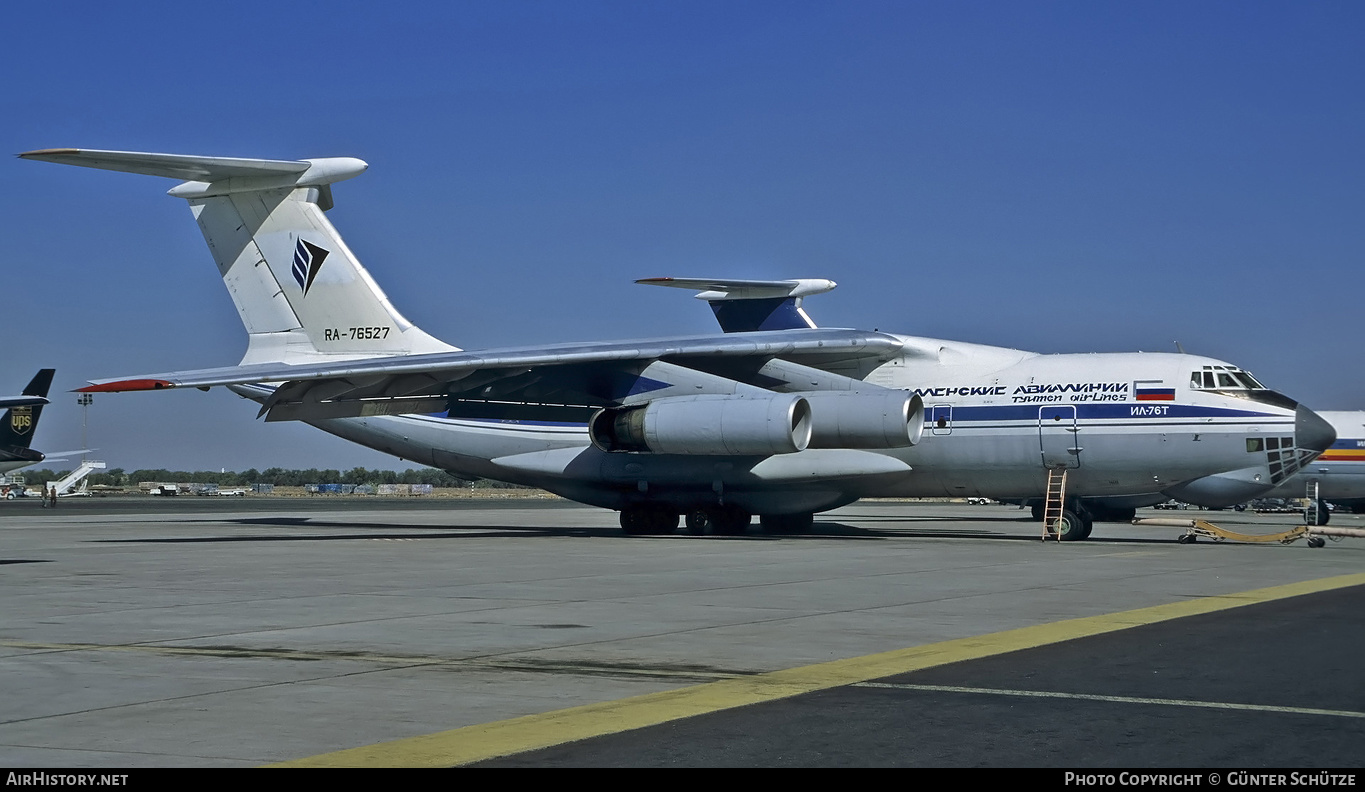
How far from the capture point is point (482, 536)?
20969 millimetres

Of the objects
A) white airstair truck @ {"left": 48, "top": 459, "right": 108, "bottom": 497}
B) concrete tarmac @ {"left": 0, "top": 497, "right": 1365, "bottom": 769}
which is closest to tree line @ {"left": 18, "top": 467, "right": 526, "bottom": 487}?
white airstair truck @ {"left": 48, "top": 459, "right": 108, "bottom": 497}

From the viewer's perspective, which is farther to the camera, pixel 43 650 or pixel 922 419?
pixel 922 419

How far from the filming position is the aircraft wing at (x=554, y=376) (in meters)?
19.2

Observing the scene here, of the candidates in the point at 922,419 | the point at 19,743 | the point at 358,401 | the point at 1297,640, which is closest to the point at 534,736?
the point at 19,743

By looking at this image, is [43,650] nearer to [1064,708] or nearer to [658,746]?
[658,746]

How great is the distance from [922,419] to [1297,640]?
11.0 meters

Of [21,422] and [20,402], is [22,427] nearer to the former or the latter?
[21,422]

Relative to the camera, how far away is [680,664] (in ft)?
22.5

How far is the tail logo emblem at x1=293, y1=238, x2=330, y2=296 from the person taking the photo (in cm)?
2209

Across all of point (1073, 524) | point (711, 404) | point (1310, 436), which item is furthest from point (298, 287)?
point (1310, 436)

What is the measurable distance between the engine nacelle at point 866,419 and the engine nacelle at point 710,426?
0.80ft

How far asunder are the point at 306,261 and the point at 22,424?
2988 centimetres

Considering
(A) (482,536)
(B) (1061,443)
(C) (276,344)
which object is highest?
(C) (276,344)

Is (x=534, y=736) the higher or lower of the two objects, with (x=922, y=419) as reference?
lower
